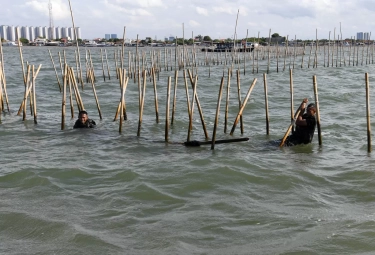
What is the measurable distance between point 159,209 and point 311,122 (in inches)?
220

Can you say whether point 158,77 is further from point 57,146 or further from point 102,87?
point 57,146

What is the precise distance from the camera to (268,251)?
7.06 m

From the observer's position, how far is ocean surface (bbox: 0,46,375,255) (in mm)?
7418

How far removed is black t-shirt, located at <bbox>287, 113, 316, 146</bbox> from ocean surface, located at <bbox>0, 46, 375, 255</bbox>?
252 mm

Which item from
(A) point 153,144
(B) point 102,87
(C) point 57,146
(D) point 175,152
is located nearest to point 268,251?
(D) point 175,152

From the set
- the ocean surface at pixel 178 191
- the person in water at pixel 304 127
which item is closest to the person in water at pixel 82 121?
the ocean surface at pixel 178 191

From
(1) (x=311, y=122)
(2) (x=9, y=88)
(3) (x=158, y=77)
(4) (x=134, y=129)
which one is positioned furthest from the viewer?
(3) (x=158, y=77)

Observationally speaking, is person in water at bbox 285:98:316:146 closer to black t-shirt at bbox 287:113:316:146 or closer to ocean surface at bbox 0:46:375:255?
black t-shirt at bbox 287:113:316:146

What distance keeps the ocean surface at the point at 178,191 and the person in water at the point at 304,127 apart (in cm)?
26

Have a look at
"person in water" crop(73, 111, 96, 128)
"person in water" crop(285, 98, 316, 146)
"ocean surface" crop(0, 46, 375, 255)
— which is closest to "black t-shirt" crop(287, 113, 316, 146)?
"person in water" crop(285, 98, 316, 146)

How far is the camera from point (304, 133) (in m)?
13.0

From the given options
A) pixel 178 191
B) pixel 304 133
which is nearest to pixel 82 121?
pixel 178 191

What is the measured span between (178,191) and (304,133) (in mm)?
4646

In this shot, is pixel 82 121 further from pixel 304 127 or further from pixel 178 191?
pixel 304 127
